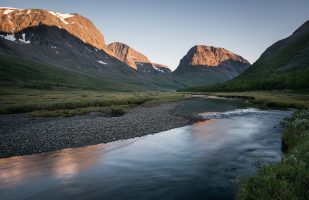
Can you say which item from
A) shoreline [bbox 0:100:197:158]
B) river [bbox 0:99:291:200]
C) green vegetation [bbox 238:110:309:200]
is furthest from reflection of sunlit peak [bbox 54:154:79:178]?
green vegetation [bbox 238:110:309:200]

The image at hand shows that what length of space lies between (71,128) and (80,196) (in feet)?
80.2

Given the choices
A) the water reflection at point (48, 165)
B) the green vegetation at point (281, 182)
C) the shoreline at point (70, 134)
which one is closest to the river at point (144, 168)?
the water reflection at point (48, 165)

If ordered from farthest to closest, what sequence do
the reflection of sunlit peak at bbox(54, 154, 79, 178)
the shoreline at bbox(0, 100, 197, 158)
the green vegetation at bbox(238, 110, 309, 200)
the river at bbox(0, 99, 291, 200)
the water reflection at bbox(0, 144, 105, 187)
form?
1. the shoreline at bbox(0, 100, 197, 158)
2. the reflection of sunlit peak at bbox(54, 154, 79, 178)
3. the water reflection at bbox(0, 144, 105, 187)
4. the river at bbox(0, 99, 291, 200)
5. the green vegetation at bbox(238, 110, 309, 200)

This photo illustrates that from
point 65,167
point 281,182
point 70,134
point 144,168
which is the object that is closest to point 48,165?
point 65,167

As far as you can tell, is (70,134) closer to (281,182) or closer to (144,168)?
(144,168)

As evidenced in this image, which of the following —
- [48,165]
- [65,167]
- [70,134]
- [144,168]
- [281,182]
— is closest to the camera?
[281,182]

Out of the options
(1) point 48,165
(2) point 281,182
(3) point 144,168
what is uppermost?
(2) point 281,182

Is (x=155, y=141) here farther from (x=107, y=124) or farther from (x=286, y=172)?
(x=286, y=172)

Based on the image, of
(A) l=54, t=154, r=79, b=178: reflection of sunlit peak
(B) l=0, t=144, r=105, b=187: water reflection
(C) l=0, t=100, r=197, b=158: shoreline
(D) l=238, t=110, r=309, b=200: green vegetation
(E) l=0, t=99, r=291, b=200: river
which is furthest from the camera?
(C) l=0, t=100, r=197, b=158: shoreline

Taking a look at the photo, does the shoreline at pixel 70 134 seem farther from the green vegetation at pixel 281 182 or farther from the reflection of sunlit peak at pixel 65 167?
the green vegetation at pixel 281 182

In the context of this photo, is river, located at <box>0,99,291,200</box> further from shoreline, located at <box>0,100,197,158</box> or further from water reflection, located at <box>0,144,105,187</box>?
shoreline, located at <box>0,100,197,158</box>

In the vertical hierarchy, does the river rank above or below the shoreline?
below

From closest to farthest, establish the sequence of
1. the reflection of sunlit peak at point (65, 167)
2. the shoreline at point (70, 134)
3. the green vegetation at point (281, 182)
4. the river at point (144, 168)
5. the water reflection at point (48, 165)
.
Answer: the green vegetation at point (281, 182), the river at point (144, 168), the water reflection at point (48, 165), the reflection of sunlit peak at point (65, 167), the shoreline at point (70, 134)

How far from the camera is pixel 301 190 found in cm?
1228
